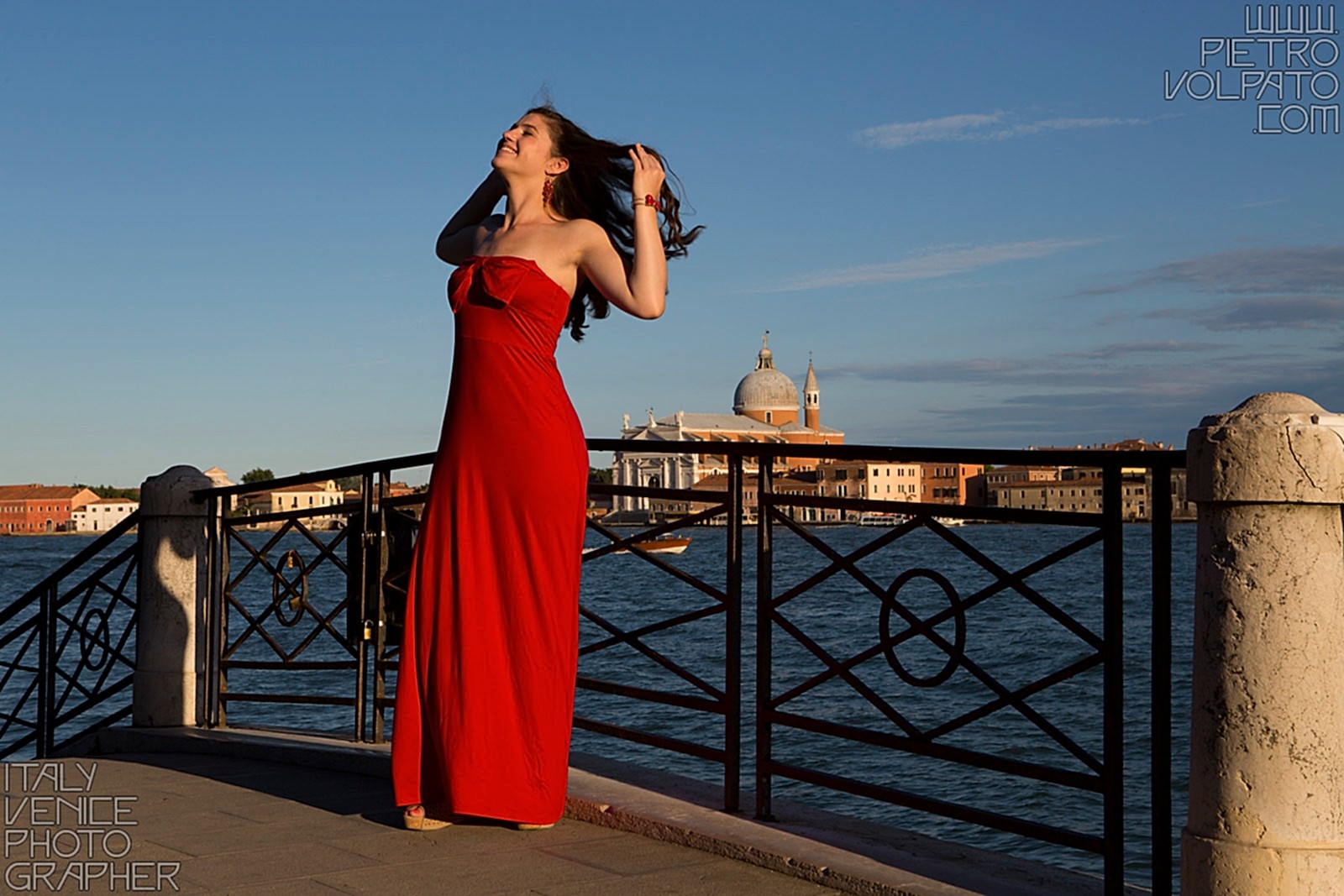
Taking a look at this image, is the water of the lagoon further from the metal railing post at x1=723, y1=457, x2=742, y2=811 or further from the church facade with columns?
the church facade with columns

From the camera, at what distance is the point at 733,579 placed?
341 centimetres

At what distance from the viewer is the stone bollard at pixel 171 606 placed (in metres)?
5.28

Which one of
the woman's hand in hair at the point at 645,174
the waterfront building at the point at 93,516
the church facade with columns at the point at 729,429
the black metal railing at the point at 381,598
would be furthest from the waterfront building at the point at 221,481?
the waterfront building at the point at 93,516

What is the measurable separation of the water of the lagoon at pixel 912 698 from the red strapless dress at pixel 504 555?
66cm

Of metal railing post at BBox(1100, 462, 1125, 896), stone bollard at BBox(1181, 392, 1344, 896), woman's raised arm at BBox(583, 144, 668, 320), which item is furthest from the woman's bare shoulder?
stone bollard at BBox(1181, 392, 1344, 896)

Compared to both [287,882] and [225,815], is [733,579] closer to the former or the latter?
[287,882]

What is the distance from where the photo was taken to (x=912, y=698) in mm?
18531

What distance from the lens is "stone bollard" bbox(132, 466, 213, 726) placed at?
5.28 meters

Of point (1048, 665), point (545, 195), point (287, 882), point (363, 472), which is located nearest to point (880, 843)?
point (287, 882)

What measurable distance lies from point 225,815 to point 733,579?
155cm

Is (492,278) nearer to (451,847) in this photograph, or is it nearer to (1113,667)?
(451,847)

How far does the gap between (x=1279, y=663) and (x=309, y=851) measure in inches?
85.8

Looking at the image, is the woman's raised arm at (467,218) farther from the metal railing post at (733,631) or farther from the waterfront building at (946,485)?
the waterfront building at (946,485)

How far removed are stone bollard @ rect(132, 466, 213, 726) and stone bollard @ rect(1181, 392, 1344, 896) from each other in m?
4.07
